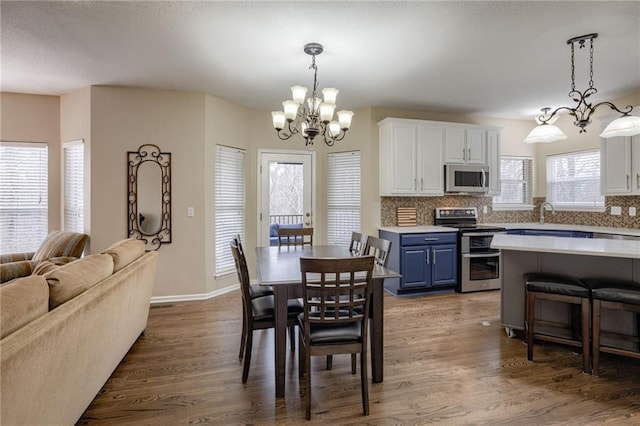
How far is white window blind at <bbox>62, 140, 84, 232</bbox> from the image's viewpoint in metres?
4.36

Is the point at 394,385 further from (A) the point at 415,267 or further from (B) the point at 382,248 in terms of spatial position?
(A) the point at 415,267

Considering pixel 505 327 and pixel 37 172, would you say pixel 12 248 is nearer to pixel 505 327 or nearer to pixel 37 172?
pixel 37 172

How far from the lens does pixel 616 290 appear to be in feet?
8.07

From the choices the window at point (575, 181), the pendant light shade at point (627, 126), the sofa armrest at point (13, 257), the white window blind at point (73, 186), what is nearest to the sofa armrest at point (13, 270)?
the sofa armrest at point (13, 257)

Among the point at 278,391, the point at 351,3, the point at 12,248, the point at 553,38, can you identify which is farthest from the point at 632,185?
the point at 12,248

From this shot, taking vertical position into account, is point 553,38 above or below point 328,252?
above

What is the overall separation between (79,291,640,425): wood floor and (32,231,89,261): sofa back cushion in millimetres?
1496

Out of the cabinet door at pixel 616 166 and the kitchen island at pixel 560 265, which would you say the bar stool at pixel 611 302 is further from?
the cabinet door at pixel 616 166

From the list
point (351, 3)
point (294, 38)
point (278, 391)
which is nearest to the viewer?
point (278, 391)

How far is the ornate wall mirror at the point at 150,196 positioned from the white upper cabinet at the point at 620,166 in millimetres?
5784

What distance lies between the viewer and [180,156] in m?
4.36

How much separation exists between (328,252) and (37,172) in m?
4.27

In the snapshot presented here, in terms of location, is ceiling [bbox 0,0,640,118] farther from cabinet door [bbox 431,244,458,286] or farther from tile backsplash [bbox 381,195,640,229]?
cabinet door [bbox 431,244,458,286]

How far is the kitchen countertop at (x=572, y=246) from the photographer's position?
254 centimetres
